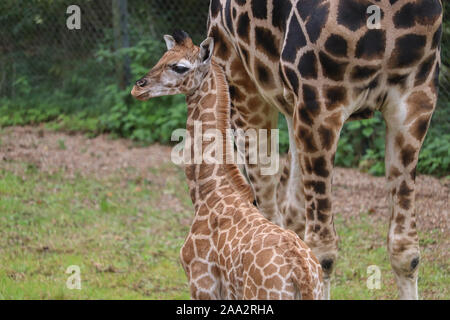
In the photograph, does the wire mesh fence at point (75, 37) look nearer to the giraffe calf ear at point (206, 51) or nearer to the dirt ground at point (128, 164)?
the dirt ground at point (128, 164)

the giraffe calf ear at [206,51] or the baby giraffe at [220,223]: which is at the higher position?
the giraffe calf ear at [206,51]

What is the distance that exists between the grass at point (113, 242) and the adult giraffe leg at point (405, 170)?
4.08 ft

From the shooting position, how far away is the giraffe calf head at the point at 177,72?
365 cm

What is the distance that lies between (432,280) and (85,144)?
671 cm

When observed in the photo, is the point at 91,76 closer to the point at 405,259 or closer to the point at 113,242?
the point at 113,242

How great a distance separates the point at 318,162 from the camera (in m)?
3.74

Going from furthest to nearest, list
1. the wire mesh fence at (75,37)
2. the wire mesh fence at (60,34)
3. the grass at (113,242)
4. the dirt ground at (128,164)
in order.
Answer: the wire mesh fence at (60,34)
the wire mesh fence at (75,37)
the dirt ground at (128,164)
the grass at (113,242)

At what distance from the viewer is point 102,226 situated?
23.2 ft

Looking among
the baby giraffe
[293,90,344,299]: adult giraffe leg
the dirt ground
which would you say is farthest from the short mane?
the dirt ground

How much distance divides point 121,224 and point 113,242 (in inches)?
22.3

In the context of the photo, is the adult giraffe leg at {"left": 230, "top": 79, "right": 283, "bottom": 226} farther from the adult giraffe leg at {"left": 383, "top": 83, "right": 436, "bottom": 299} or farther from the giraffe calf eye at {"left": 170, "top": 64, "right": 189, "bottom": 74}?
the adult giraffe leg at {"left": 383, "top": 83, "right": 436, "bottom": 299}

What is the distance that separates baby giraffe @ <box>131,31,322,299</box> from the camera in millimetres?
3018

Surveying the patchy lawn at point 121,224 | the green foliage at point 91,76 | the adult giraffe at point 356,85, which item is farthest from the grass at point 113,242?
the green foliage at point 91,76

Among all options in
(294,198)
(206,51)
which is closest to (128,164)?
(294,198)
